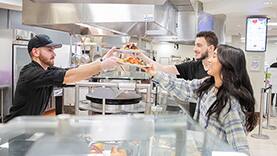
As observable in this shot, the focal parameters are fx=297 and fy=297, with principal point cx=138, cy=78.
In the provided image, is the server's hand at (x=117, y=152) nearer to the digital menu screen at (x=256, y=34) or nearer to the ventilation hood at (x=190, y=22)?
the ventilation hood at (x=190, y=22)

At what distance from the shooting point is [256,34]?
6754mm

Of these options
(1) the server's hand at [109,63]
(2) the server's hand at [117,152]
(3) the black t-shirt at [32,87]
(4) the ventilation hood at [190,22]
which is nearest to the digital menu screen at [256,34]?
(4) the ventilation hood at [190,22]

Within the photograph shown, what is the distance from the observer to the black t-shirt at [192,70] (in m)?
3.14

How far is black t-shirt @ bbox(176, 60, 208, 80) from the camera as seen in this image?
10.3ft

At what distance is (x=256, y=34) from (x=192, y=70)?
4174 millimetres

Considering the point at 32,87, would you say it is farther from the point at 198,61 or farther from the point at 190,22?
the point at 190,22

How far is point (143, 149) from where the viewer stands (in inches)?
55.0

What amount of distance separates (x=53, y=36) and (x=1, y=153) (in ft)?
22.4

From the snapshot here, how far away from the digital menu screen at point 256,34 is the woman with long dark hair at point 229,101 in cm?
527

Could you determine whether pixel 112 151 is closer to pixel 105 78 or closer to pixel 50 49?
pixel 50 49

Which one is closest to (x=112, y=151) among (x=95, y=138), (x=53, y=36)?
(x=95, y=138)

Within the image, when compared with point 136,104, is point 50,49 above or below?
above

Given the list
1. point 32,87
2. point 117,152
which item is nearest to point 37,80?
point 32,87

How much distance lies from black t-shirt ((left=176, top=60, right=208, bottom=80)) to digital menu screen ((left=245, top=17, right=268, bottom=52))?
13.3 ft
